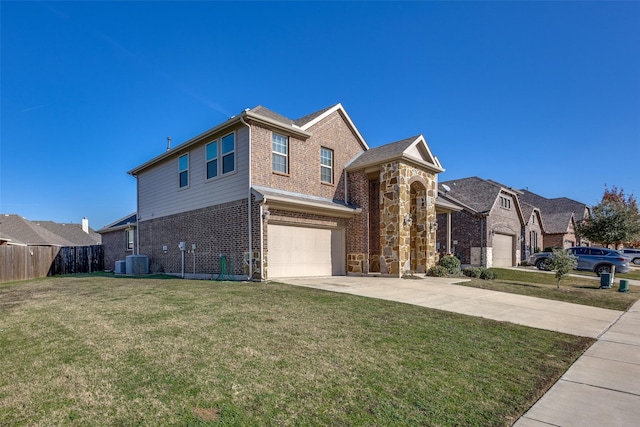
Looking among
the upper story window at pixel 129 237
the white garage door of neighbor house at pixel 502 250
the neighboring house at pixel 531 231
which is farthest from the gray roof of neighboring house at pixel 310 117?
the neighboring house at pixel 531 231

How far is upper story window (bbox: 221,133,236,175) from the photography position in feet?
44.0

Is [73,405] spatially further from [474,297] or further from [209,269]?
[209,269]

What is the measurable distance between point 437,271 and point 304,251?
606cm

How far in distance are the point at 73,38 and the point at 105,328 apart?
12.1 m

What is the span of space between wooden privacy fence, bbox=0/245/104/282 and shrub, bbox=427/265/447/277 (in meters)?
19.0

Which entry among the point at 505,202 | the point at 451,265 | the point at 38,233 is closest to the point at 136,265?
the point at 451,265

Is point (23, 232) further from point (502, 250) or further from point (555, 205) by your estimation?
point (555, 205)

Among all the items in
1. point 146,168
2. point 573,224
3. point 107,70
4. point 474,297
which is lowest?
point 474,297

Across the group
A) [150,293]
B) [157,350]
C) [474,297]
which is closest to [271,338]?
[157,350]

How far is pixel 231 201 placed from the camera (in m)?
13.4

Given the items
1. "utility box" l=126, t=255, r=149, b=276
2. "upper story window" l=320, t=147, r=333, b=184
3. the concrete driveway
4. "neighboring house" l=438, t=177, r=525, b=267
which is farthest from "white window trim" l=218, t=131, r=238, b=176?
"neighboring house" l=438, t=177, r=525, b=267

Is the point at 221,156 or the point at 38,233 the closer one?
the point at 221,156

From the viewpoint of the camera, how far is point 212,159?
47.5 feet

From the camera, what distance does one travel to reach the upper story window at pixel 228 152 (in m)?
13.4
